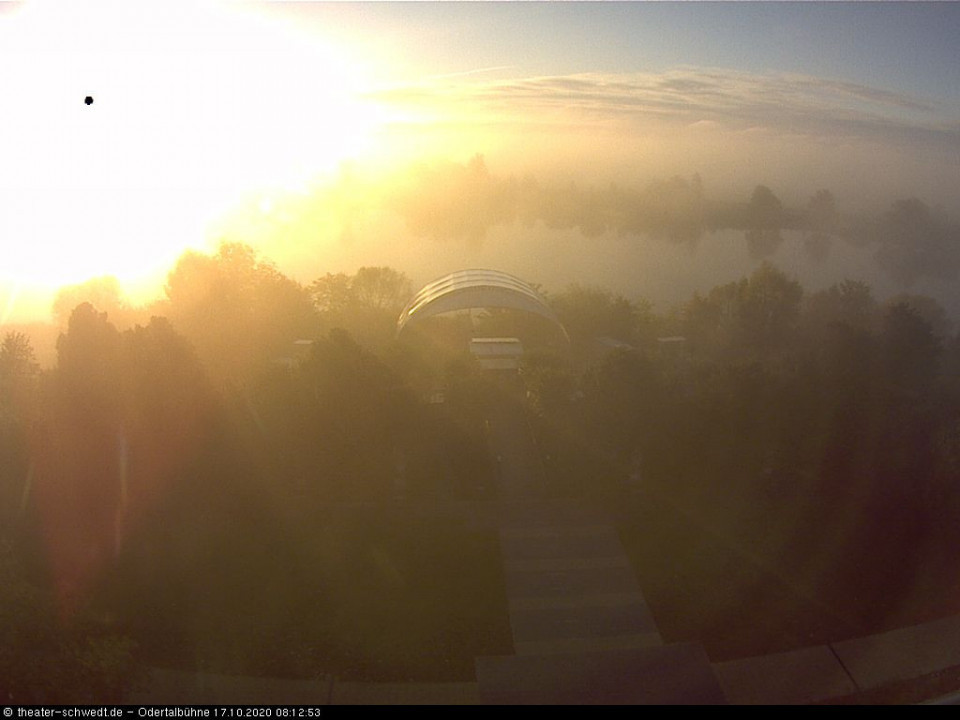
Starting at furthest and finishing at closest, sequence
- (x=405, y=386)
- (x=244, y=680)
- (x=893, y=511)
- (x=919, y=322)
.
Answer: (x=919, y=322) < (x=405, y=386) < (x=893, y=511) < (x=244, y=680)

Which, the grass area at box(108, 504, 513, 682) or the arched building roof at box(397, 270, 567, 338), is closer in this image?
the grass area at box(108, 504, 513, 682)

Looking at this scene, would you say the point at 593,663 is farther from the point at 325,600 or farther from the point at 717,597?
the point at 325,600

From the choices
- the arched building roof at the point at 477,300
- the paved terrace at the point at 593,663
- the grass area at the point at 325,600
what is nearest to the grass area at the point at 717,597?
the paved terrace at the point at 593,663

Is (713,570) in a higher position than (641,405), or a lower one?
lower

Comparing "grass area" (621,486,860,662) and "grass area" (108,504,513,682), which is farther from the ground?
"grass area" (108,504,513,682)

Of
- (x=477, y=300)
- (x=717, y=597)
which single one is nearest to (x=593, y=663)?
(x=717, y=597)

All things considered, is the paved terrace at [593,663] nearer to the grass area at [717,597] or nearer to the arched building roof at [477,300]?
the grass area at [717,597]

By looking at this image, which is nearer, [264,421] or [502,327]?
[264,421]

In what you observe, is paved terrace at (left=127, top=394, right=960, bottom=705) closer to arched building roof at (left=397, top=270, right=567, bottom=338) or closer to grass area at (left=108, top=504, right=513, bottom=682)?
grass area at (left=108, top=504, right=513, bottom=682)

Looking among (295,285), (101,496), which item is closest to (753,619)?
(101,496)

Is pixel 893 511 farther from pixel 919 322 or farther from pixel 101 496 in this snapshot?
pixel 101 496

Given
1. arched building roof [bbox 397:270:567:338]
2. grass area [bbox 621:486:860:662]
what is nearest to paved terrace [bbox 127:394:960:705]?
grass area [bbox 621:486:860:662]
